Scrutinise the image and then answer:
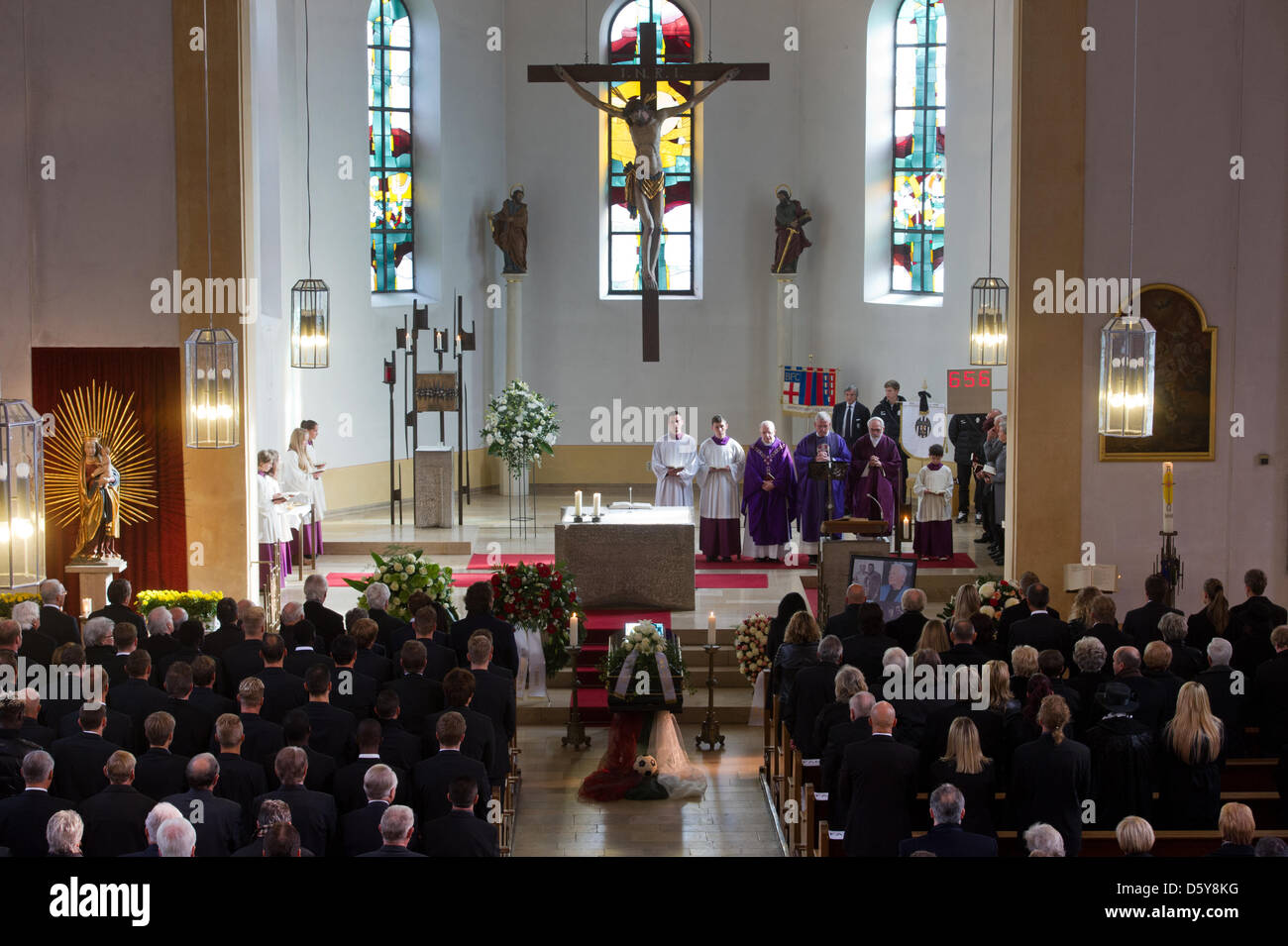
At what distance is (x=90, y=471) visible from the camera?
38.2 ft

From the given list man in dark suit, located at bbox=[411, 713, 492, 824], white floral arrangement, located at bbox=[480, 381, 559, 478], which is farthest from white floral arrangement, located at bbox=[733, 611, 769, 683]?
white floral arrangement, located at bbox=[480, 381, 559, 478]

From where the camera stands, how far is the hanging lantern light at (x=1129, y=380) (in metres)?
10.9

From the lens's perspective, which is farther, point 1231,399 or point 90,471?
point 1231,399

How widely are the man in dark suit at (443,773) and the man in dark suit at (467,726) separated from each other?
46 cm

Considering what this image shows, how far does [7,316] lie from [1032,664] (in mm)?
10109

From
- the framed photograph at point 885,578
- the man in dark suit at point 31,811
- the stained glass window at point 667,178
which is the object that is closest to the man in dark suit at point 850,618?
the framed photograph at point 885,578

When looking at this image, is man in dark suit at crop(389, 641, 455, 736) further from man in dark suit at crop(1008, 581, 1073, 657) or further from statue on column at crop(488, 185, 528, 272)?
statue on column at crop(488, 185, 528, 272)

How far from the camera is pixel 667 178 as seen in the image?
22969 mm

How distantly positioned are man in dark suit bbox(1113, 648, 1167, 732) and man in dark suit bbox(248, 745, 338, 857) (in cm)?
450

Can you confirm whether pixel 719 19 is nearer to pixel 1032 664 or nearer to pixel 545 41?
pixel 545 41

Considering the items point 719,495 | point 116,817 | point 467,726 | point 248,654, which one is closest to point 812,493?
point 719,495

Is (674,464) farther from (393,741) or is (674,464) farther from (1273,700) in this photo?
(393,741)

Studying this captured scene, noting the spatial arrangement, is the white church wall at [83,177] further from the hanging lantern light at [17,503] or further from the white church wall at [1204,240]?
the white church wall at [1204,240]

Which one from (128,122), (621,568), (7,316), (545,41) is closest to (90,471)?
(7,316)
